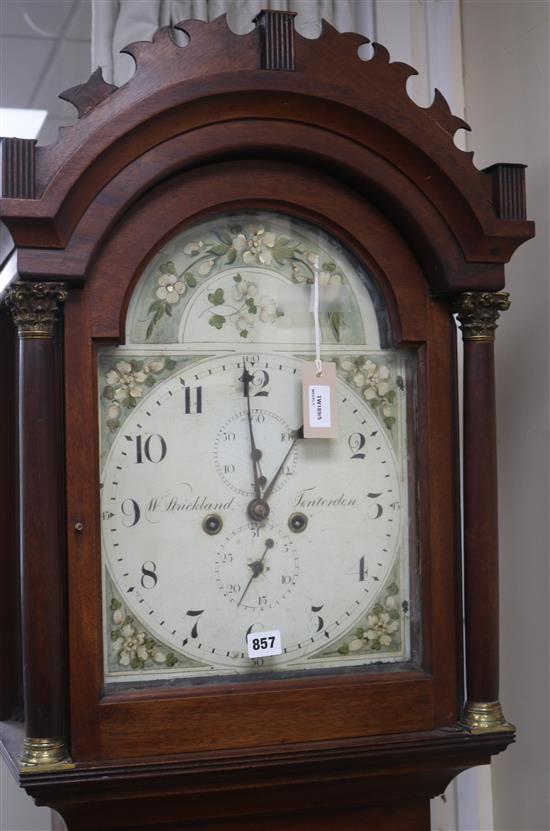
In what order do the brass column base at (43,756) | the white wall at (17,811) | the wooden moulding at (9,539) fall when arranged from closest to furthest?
the brass column base at (43,756) < the wooden moulding at (9,539) < the white wall at (17,811)

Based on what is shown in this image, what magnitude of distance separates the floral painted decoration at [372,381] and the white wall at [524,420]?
31 cm

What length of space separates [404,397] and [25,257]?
43cm

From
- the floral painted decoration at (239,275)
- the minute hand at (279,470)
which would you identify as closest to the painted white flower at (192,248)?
the floral painted decoration at (239,275)

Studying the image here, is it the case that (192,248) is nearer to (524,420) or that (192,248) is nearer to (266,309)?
(266,309)

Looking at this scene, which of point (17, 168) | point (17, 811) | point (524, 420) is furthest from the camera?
point (17, 811)

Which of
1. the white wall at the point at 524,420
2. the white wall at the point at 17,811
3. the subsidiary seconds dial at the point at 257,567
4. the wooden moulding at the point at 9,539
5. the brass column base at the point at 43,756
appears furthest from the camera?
the white wall at the point at 17,811

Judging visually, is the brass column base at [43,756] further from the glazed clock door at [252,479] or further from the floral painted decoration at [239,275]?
the floral painted decoration at [239,275]

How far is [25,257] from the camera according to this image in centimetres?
102

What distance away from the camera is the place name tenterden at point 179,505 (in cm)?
109

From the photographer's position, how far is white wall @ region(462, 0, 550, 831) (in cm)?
139

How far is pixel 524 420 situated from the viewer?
1.44 meters

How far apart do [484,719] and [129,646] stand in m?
0.38

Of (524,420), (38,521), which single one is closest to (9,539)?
(38,521)

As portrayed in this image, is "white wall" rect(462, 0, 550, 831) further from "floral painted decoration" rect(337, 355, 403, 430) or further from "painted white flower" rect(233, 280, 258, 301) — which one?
"painted white flower" rect(233, 280, 258, 301)
